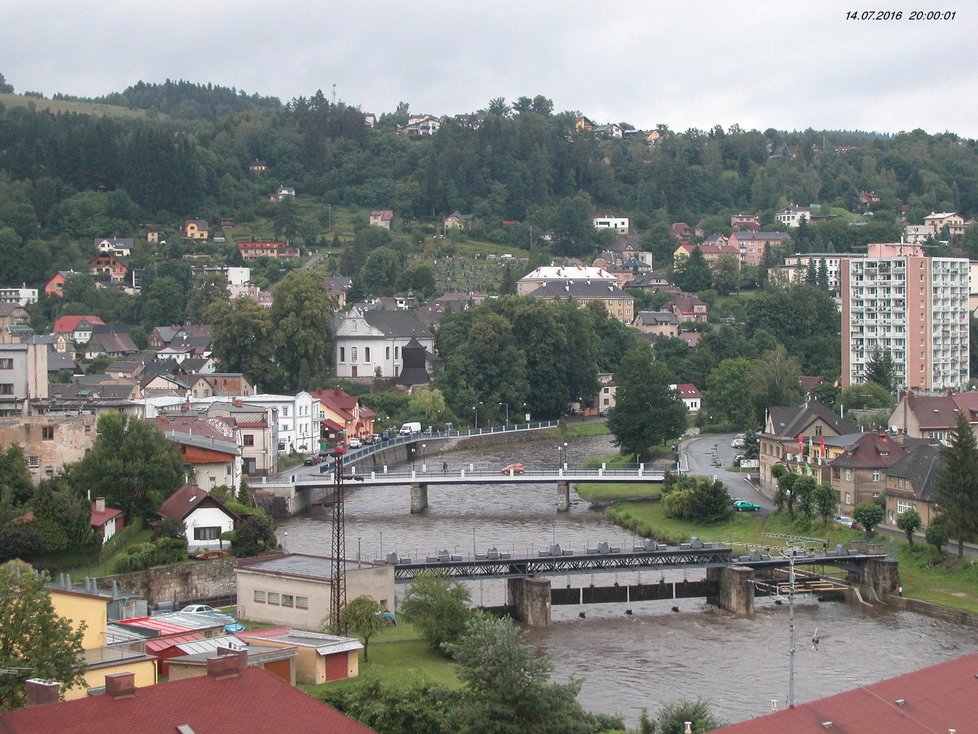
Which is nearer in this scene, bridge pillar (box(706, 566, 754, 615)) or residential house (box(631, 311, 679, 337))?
bridge pillar (box(706, 566, 754, 615))

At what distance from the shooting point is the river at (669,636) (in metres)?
33.5

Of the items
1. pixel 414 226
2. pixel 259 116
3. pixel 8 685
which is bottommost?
pixel 8 685

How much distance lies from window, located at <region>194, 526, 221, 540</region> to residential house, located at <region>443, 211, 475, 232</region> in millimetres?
92191

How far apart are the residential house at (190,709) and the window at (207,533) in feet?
81.9

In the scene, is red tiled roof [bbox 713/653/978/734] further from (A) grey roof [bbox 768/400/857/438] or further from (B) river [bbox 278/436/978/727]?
(A) grey roof [bbox 768/400/857/438]

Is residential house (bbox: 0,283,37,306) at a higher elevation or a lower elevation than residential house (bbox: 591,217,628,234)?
lower

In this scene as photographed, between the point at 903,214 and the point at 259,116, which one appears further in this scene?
the point at 259,116

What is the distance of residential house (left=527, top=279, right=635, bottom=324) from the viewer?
111938 millimetres

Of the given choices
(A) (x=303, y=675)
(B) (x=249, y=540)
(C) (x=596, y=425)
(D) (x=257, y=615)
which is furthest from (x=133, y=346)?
(A) (x=303, y=675)

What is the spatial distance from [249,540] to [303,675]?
49.9ft

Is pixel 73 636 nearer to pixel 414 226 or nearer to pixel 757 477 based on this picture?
pixel 757 477

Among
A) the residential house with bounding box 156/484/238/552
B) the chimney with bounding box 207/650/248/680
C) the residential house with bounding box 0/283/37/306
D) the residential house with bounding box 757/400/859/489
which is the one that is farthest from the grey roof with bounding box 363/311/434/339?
the chimney with bounding box 207/650/248/680

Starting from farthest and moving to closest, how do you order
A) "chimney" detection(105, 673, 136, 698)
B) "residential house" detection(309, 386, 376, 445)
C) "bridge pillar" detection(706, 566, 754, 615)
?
"residential house" detection(309, 386, 376, 445), "bridge pillar" detection(706, 566, 754, 615), "chimney" detection(105, 673, 136, 698)

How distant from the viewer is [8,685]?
24.7 meters
